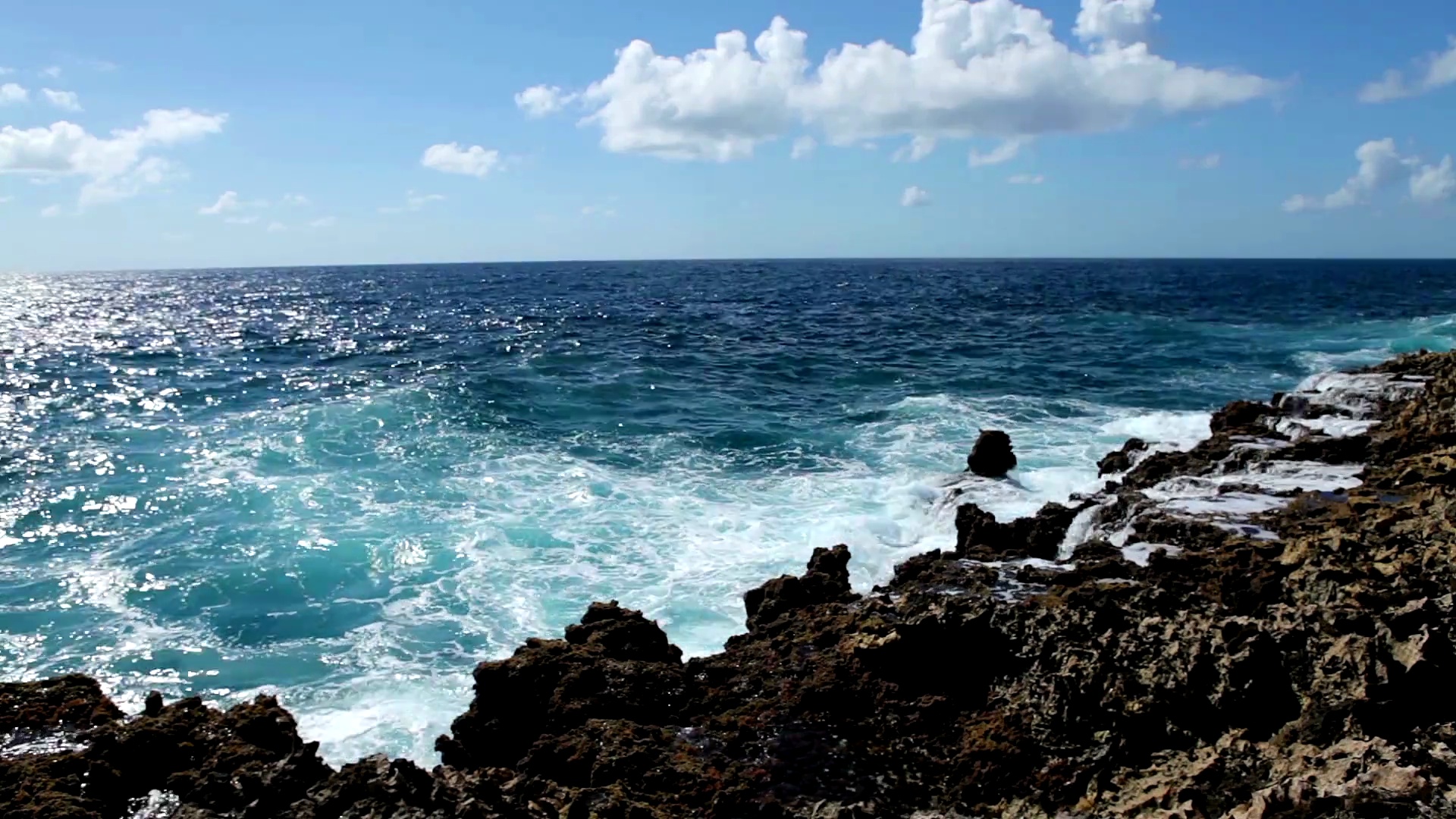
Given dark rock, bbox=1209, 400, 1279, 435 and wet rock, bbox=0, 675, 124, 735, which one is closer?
wet rock, bbox=0, 675, 124, 735

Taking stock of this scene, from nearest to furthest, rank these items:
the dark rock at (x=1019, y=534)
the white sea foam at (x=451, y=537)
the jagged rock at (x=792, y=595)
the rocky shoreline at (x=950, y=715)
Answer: the rocky shoreline at (x=950, y=715) < the jagged rock at (x=792, y=595) < the white sea foam at (x=451, y=537) < the dark rock at (x=1019, y=534)

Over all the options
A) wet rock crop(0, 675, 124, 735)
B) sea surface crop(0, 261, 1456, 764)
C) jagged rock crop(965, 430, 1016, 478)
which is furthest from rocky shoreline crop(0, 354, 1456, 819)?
jagged rock crop(965, 430, 1016, 478)

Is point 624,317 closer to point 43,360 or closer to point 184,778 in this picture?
point 43,360

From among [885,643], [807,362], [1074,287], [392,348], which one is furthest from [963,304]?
[885,643]

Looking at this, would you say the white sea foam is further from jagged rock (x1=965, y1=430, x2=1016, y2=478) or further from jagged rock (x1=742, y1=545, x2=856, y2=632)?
jagged rock (x1=742, y1=545, x2=856, y2=632)

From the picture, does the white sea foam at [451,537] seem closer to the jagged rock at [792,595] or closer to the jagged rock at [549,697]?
the jagged rock at [549,697]

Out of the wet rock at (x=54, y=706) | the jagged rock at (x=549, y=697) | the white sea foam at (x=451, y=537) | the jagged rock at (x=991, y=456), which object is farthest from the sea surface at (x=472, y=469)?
the wet rock at (x=54, y=706)

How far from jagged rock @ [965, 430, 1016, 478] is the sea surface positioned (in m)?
0.71

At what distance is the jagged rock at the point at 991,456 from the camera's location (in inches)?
744

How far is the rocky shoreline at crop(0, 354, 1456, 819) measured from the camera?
5504 millimetres

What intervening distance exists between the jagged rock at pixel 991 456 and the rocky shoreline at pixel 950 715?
27.6 ft

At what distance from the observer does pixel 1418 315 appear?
5319 centimetres

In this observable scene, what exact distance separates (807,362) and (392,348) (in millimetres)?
19704

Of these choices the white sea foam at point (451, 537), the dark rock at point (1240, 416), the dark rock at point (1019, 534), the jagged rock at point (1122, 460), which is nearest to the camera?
the white sea foam at point (451, 537)
